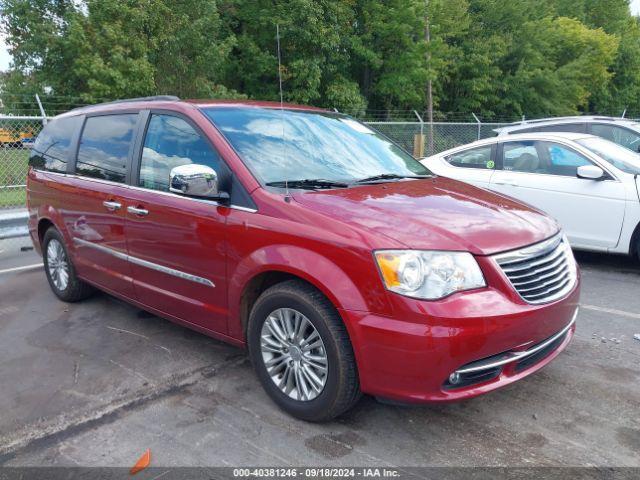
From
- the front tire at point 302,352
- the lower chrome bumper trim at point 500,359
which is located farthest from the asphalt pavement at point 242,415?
the lower chrome bumper trim at point 500,359

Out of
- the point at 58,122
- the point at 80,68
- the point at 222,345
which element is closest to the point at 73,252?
the point at 58,122

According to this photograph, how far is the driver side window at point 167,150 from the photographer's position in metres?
3.58

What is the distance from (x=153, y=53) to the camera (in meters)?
18.7

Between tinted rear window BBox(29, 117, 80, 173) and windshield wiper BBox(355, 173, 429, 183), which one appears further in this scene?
tinted rear window BBox(29, 117, 80, 173)

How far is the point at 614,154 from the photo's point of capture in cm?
636

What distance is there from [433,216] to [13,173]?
9.60 metres

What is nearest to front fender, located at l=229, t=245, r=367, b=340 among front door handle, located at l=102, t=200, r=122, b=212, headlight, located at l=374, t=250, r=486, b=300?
headlight, located at l=374, t=250, r=486, b=300

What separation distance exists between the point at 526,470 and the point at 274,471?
3.94ft

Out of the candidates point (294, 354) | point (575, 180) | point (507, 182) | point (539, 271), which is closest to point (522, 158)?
point (507, 182)

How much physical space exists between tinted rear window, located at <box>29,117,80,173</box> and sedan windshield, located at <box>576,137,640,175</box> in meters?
5.48

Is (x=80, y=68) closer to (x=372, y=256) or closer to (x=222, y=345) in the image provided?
(x=222, y=345)

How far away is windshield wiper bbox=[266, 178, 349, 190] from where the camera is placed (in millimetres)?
3273

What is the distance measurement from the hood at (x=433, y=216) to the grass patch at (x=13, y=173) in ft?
28.1

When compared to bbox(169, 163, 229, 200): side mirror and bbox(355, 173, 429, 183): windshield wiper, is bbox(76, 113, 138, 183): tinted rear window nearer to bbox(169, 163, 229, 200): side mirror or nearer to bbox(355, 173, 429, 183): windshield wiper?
bbox(169, 163, 229, 200): side mirror
